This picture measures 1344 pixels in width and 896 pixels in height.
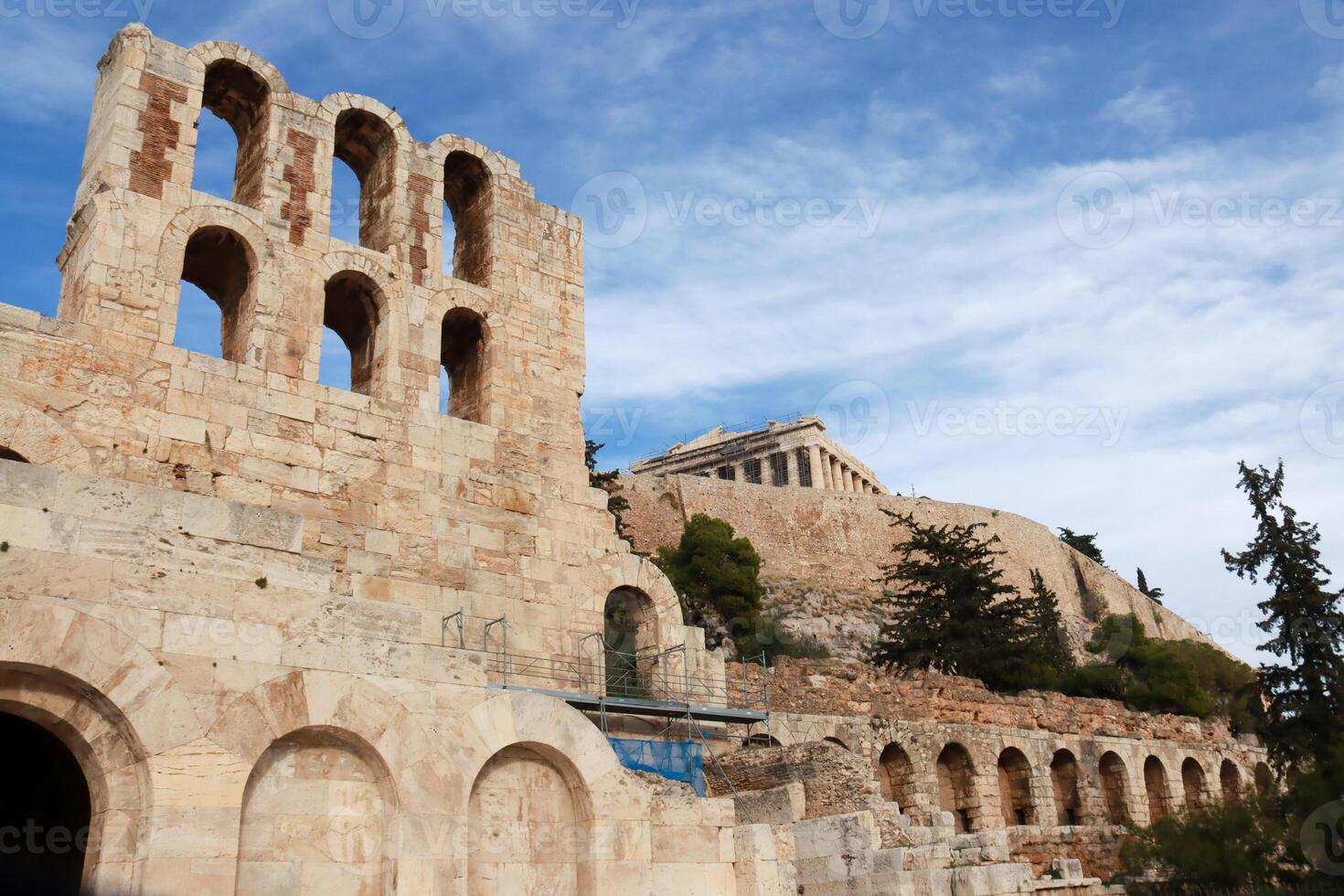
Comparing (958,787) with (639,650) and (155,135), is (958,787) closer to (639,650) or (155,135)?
(639,650)

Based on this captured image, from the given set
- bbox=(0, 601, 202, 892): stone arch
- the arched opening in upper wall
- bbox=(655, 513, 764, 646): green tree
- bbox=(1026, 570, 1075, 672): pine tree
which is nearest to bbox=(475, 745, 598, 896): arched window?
bbox=(0, 601, 202, 892): stone arch

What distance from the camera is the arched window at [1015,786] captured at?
2489 cm

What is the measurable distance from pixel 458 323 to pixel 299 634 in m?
8.80

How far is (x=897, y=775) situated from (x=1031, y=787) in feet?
15.7

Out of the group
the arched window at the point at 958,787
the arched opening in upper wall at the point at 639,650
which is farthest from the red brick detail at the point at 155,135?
the arched window at the point at 958,787

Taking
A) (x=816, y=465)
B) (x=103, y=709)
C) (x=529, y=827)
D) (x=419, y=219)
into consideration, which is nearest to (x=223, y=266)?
(x=419, y=219)

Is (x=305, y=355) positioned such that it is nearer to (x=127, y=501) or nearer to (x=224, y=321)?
(x=224, y=321)

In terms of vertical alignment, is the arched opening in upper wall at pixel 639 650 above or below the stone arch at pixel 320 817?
above

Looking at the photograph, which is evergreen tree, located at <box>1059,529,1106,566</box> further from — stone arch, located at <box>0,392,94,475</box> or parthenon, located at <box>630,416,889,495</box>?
stone arch, located at <box>0,392,94,475</box>

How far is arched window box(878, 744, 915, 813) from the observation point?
21750 millimetres

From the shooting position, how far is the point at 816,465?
71688 millimetres

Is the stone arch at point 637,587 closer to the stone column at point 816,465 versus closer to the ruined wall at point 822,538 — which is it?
the ruined wall at point 822,538

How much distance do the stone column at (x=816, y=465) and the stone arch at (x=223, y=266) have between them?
2282 inches

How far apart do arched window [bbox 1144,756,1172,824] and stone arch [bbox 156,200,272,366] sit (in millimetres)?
25540
